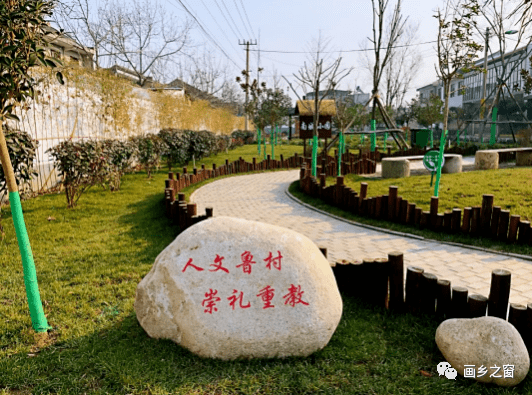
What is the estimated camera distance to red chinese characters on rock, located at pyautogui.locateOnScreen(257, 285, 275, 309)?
126 inches

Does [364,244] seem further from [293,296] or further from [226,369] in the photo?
[226,369]

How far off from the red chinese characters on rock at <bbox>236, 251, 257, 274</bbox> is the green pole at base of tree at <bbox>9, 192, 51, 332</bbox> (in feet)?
5.94

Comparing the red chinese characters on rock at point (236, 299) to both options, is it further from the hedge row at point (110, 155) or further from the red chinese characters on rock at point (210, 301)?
the hedge row at point (110, 155)

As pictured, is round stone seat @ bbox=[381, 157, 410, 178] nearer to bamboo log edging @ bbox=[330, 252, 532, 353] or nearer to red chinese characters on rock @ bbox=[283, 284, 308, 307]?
bamboo log edging @ bbox=[330, 252, 532, 353]

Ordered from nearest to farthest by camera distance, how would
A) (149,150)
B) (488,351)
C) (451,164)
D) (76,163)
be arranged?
(488,351) → (76,163) → (451,164) → (149,150)

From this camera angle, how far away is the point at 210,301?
10.5ft

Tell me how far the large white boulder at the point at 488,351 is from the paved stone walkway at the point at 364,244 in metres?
1.50

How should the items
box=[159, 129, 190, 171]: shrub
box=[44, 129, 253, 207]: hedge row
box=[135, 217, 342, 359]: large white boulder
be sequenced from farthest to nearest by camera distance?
box=[159, 129, 190, 171]: shrub < box=[44, 129, 253, 207]: hedge row < box=[135, 217, 342, 359]: large white boulder

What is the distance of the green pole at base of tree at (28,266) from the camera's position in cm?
341

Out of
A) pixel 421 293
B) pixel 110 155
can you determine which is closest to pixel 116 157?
pixel 110 155

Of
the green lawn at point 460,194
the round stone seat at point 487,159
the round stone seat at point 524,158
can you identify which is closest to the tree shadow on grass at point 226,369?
the green lawn at point 460,194

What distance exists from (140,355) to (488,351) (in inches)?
106

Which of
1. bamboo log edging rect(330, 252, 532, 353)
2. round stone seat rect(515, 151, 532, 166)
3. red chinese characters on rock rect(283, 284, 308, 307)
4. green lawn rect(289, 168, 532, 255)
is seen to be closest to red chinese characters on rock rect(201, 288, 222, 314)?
red chinese characters on rock rect(283, 284, 308, 307)

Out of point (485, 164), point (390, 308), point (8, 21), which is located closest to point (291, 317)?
point (390, 308)
